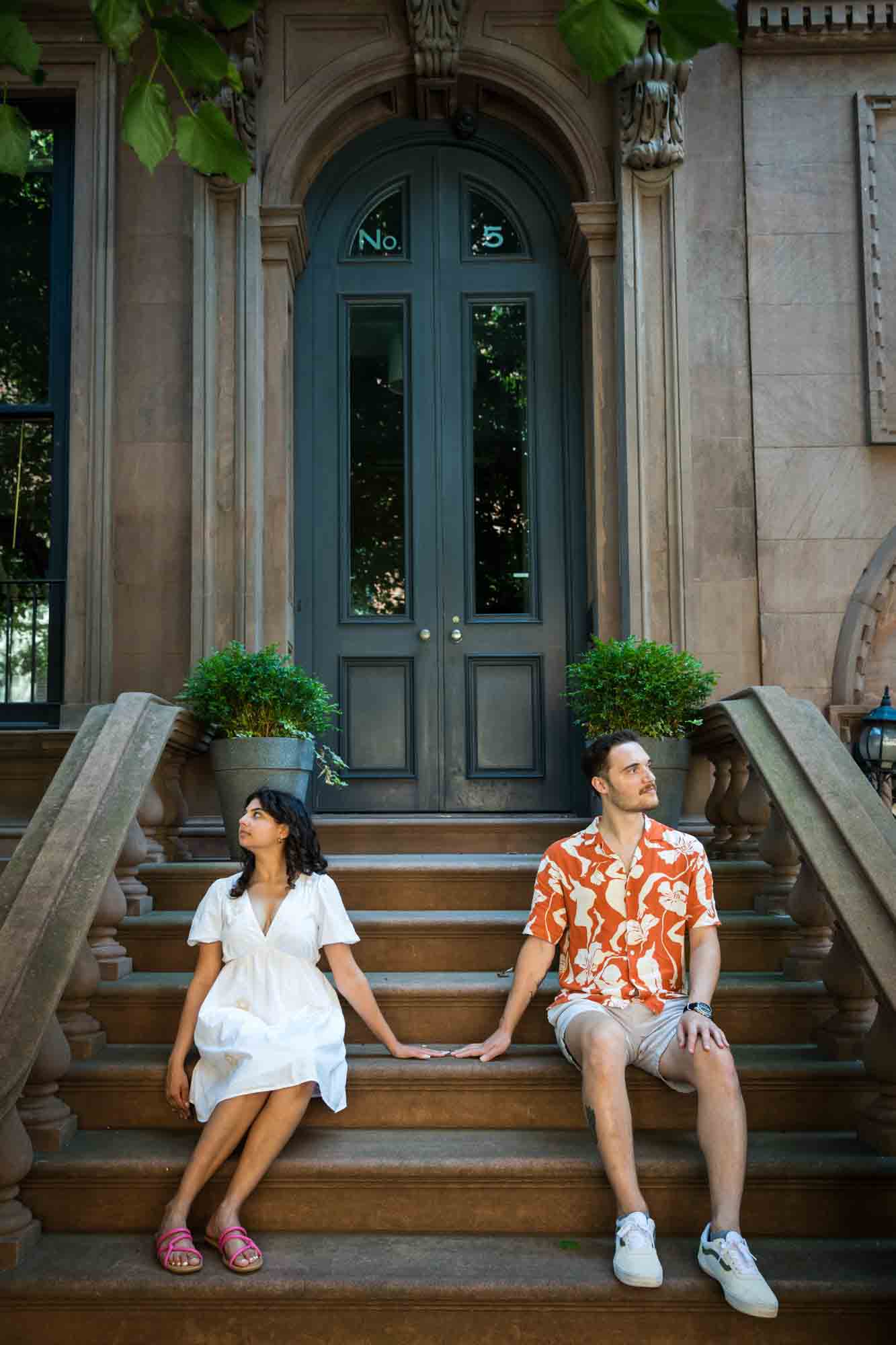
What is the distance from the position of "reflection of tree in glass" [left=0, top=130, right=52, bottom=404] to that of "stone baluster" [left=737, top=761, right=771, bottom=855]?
4464 mm

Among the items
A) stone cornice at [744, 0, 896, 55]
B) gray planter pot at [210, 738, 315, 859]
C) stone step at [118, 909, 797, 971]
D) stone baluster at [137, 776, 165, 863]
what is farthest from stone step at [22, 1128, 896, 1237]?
stone cornice at [744, 0, 896, 55]

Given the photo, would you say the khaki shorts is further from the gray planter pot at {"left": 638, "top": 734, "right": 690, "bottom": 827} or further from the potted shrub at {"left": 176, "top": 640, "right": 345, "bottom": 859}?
the potted shrub at {"left": 176, "top": 640, "right": 345, "bottom": 859}

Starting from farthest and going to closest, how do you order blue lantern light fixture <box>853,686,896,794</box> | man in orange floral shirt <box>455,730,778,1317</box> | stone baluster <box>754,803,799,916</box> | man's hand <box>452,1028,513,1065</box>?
blue lantern light fixture <box>853,686,896,794</box> < stone baluster <box>754,803,799,916</box> < man's hand <box>452,1028,513,1065</box> < man in orange floral shirt <box>455,730,778,1317</box>

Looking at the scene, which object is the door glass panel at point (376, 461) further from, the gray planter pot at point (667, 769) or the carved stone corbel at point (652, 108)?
the gray planter pot at point (667, 769)

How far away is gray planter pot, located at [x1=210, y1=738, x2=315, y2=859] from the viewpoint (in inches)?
218

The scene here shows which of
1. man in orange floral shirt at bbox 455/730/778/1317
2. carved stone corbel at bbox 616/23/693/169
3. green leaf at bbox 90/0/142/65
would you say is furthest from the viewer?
carved stone corbel at bbox 616/23/693/169

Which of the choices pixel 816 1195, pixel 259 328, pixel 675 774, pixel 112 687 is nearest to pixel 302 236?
pixel 259 328

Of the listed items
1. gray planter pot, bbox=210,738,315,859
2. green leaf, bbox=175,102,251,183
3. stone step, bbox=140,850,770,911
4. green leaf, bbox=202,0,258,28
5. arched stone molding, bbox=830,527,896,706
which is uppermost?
green leaf, bbox=202,0,258,28

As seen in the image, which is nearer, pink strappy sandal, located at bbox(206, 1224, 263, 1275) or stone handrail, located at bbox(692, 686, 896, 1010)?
pink strappy sandal, located at bbox(206, 1224, 263, 1275)

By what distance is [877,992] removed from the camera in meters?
3.88

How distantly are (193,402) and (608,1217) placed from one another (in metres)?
4.65

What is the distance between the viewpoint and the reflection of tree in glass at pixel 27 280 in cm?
726

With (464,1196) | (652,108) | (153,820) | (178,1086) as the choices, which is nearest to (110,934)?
(153,820)

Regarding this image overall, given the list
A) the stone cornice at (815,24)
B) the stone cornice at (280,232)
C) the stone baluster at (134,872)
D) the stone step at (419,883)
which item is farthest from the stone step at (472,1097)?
the stone cornice at (815,24)
